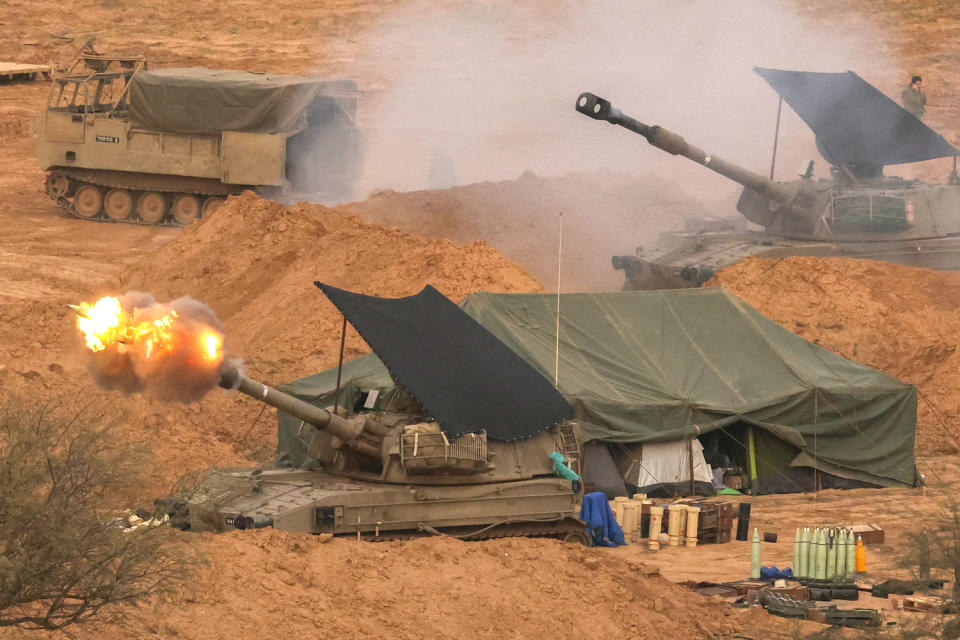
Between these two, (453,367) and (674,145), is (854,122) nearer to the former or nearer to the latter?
(674,145)

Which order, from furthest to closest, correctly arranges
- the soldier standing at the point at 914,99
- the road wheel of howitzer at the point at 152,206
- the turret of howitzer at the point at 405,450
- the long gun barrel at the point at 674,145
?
the road wheel of howitzer at the point at 152,206 → the soldier standing at the point at 914,99 → the long gun barrel at the point at 674,145 → the turret of howitzer at the point at 405,450

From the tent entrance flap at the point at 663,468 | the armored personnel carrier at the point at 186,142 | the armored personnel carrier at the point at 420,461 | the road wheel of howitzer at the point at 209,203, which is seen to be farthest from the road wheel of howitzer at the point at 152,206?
the armored personnel carrier at the point at 420,461

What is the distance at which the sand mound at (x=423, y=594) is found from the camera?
12.4 meters

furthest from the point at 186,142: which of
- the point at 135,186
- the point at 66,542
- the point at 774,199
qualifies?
the point at 66,542

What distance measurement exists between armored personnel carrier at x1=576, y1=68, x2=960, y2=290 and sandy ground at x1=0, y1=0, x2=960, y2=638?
61 cm

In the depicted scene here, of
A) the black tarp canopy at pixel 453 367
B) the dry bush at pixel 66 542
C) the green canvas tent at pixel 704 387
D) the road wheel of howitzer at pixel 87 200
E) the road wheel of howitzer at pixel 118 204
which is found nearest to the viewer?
the dry bush at pixel 66 542

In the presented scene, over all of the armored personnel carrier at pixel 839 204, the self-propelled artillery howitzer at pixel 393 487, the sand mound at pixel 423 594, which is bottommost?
the sand mound at pixel 423 594

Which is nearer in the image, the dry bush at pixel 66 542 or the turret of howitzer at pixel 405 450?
the dry bush at pixel 66 542

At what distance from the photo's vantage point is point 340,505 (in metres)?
15.2

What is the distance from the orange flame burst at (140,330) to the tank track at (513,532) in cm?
273

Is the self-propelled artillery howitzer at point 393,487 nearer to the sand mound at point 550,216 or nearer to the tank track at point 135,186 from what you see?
the sand mound at point 550,216

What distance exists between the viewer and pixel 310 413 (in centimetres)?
1562

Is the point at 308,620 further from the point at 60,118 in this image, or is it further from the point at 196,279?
the point at 60,118

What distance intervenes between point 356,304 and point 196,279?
10235mm
